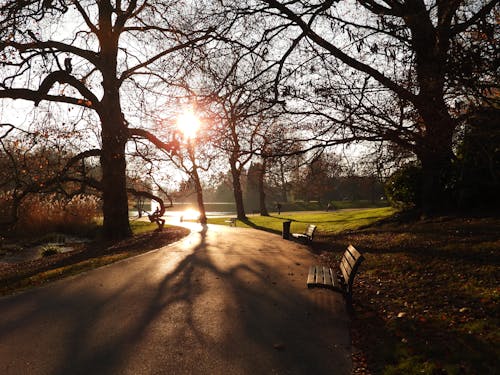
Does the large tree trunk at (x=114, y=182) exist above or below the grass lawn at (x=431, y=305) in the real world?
above

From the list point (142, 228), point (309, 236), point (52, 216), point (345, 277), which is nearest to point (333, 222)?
point (309, 236)

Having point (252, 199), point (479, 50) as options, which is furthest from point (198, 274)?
point (252, 199)

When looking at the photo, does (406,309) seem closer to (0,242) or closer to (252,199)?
(0,242)

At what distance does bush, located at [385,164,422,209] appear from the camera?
15943 mm

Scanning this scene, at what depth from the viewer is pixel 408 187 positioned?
53.6 ft

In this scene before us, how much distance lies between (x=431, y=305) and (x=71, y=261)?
1008cm

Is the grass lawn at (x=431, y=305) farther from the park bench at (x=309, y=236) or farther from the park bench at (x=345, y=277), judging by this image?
the park bench at (x=309, y=236)

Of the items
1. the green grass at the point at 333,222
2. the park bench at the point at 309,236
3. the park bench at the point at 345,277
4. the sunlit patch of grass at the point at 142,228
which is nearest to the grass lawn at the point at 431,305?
the park bench at the point at 345,277

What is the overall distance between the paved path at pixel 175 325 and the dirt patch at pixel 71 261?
93 centimetres

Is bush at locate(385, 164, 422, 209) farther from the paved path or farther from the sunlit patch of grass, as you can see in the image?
the sunlit patch of grass

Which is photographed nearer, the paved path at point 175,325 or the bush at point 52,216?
the paved path at point 175,325

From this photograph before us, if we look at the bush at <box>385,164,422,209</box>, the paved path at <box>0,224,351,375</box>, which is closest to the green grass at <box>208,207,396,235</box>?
the bush at <box>385,164,422,209</box>

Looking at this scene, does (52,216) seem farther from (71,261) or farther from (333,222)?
(333,222)

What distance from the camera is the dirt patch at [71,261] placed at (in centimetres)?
817
